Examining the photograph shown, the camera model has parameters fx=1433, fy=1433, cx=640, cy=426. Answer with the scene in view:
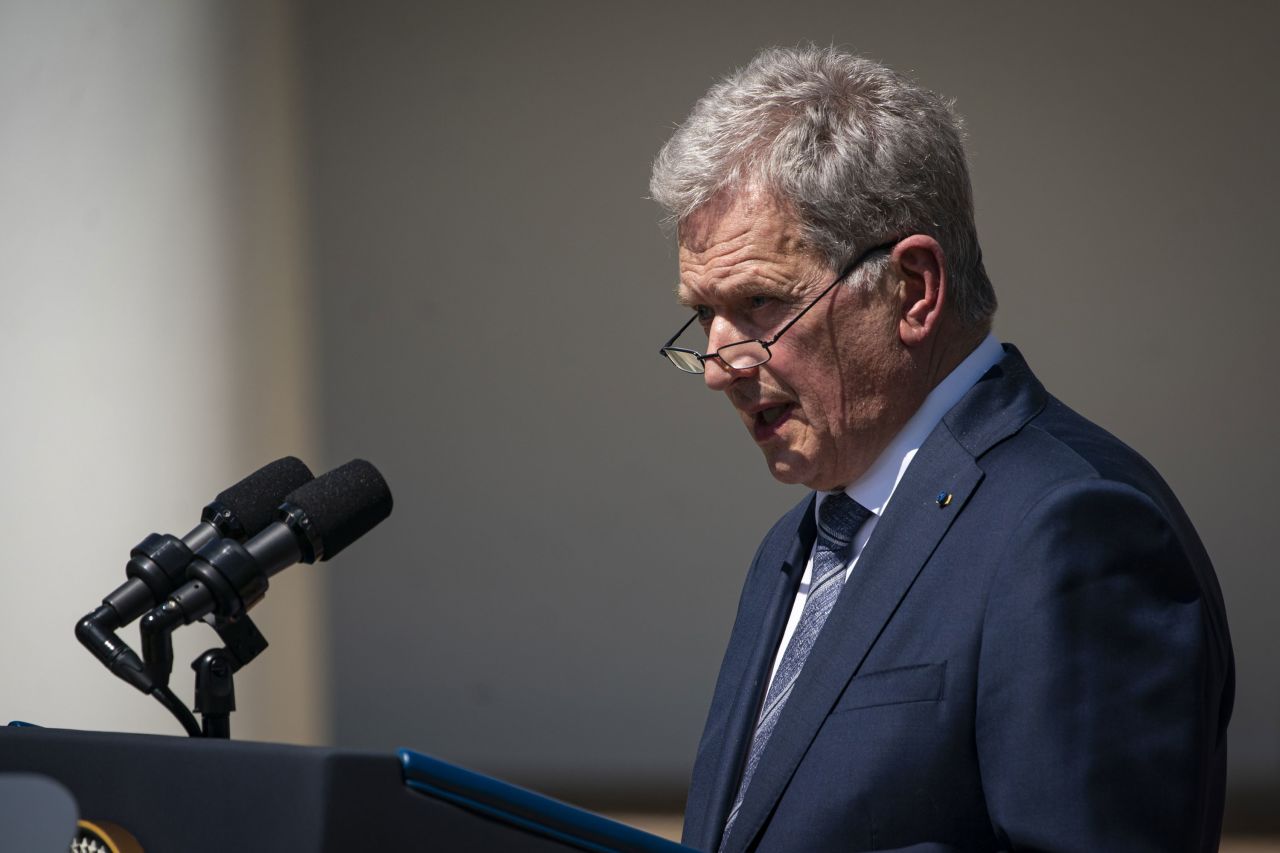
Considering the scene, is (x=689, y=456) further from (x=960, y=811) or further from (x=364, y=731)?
(x=960, y=811)

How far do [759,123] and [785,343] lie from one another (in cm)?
25

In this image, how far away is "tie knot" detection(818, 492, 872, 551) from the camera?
167 centimetres

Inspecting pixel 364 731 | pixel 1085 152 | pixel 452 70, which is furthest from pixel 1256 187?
pixel 364 731

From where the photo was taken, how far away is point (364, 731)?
5262 mm

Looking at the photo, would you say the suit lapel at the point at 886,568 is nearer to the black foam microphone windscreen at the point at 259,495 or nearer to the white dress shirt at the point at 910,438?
the white dress shirt at the point at 910,438

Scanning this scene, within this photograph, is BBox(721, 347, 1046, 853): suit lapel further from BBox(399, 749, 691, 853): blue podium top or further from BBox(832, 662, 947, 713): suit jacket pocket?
BBox(399, 749, 691, 853): blue podium top

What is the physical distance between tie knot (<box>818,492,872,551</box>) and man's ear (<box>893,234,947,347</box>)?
208 mm

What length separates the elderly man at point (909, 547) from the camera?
1263 millimetres

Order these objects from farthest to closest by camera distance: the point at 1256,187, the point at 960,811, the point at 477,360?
the point at 477,360, the point at 1256,187, the point at 960,811

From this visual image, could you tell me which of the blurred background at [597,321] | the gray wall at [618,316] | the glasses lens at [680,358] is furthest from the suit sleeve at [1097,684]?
the gray wall at [618,316]

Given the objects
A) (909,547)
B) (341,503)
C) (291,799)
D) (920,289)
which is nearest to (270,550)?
(341,503)

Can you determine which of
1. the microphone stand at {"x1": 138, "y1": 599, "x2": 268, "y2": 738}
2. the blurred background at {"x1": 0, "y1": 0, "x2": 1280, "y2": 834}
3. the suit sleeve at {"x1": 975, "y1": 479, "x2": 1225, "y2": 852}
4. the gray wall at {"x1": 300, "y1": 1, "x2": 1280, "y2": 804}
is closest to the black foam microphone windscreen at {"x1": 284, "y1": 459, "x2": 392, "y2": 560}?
the microphone stand at {"x1": 138, "y1": 599, "x2": 268, "y2": 738}

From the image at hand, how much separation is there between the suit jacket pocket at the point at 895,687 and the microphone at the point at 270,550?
53cm

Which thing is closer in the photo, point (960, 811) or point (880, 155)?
point (960, 811)
